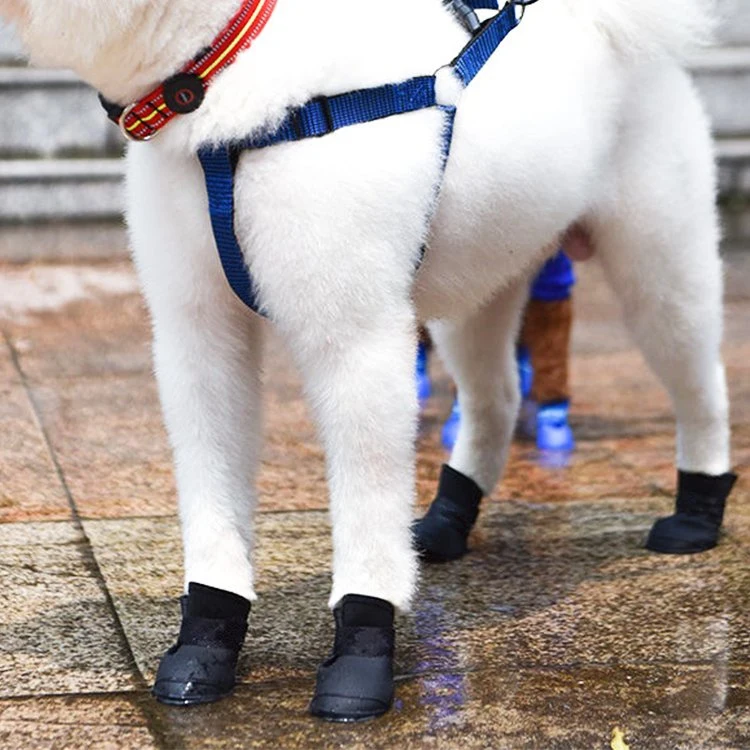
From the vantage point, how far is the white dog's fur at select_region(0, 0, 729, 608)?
310 cm

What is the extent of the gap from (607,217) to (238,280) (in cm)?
121

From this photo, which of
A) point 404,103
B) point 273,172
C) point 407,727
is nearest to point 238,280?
point 273,172

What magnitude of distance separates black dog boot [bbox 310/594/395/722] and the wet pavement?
0.14 feet

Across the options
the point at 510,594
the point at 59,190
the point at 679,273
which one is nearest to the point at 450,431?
the point at 510,594

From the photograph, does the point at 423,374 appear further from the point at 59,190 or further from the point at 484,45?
the point at 59,190

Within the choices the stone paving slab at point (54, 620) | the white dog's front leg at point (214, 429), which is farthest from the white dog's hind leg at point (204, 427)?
the stone paving slab at point (54, 620)

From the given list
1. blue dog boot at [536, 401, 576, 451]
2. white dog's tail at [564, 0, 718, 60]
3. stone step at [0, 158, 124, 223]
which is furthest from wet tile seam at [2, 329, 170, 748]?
stone step at [0, 158, 124, 223]

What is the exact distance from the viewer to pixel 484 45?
346cm

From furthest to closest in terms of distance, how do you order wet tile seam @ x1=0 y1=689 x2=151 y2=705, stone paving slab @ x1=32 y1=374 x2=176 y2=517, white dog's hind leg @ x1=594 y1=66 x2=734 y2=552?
stone paving slab @ x1=32 y1=374 x2=176 y2=517
white dog's hind leg @ x1=594 y1=66 x2=734 y2=552
wet tile seam @ x1=0 y1=689 x2=151 y2=705

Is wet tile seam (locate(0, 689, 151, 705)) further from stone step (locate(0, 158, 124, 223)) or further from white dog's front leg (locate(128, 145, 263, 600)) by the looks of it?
stone step (locate(0, 158, 124, 223))

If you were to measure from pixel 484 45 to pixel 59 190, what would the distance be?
19.3 feet

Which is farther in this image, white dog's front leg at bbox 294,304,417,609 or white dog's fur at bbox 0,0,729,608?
white dog's front leg at bbox 294,304,417,609

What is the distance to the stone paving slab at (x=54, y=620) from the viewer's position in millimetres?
3539

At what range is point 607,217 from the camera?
400 centimetres
